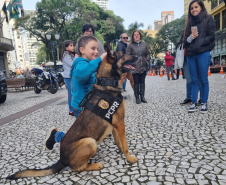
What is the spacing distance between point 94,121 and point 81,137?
23 centimetres

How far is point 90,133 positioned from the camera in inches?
82.0

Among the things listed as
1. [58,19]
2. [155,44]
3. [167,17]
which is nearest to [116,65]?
[58,19]

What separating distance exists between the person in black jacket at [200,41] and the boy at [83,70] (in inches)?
99.4

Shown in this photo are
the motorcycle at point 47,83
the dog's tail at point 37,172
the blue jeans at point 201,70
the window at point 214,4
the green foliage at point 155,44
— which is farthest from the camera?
the green foliage at point 155,44

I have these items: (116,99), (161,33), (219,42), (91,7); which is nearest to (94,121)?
(116,99)

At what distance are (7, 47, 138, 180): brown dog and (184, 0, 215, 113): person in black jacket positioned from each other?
2.58 m

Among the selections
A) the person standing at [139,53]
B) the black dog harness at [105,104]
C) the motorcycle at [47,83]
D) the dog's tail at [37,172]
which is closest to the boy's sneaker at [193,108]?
the person standing at [139,53]

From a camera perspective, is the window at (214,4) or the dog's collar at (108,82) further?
the window at (214,4)

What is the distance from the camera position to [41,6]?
3069cm

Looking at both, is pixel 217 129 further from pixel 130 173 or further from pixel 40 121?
pixel 40 121

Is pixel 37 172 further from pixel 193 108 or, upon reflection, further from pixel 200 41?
pixel 200 41

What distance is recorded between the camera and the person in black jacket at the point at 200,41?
3.95 metres

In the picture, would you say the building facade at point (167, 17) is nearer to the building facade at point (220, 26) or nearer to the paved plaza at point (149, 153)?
the building facade at point (220, 26)

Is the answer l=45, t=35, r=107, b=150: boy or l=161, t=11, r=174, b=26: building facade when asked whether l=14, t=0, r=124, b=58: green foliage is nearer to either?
l=45, t=35, r=107, b=150: boy
